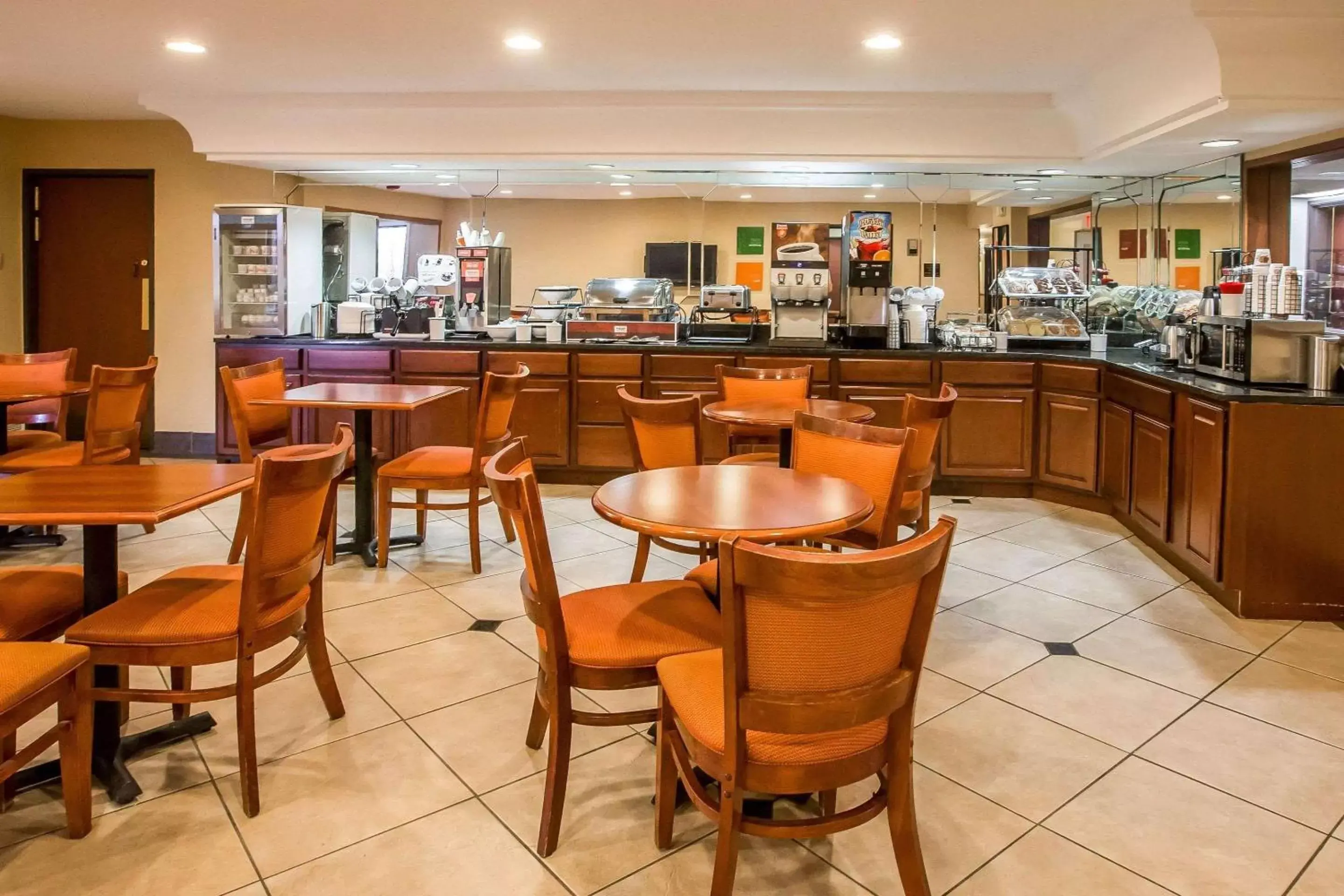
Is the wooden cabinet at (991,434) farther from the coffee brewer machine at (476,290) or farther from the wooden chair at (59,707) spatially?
the wooden chair at (59,707)

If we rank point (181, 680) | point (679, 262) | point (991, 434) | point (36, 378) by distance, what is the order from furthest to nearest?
point (679, 262) < point (991, 434) < point (36, 378) < point (181, 680)

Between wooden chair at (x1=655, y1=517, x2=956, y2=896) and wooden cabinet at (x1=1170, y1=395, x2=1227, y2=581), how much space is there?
279 cm

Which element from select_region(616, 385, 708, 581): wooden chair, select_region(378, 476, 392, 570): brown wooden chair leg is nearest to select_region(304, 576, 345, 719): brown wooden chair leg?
select_region(616, 385, 708, 581): wooden chair

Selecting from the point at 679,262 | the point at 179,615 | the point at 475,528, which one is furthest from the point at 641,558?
the point at 679,262

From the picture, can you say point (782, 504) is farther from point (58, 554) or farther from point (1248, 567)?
point (58, 554)

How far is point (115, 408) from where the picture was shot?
4.62 m

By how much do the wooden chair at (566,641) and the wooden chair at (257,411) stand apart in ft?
7.97

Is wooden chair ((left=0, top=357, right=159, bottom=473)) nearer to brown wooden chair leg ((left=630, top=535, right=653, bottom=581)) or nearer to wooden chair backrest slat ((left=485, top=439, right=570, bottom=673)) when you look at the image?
brown wooden chair leg ((left=630, top=535, right=653, bottom=581))

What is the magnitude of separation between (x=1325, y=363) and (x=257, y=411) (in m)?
5.16

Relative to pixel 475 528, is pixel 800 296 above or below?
above

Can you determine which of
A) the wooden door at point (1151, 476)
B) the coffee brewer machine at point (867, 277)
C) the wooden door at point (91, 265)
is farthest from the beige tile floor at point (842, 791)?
the wooden door at point (91, 265)

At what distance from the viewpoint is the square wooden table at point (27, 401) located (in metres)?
4.40

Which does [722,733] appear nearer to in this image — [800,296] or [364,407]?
[364,407]

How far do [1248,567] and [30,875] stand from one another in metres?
4.33
